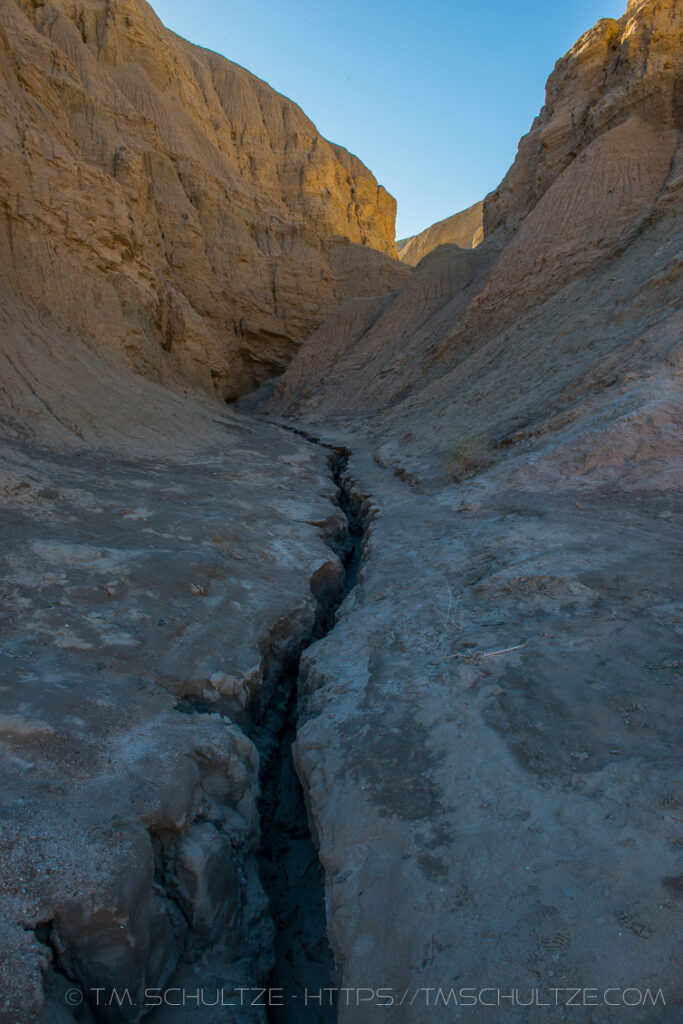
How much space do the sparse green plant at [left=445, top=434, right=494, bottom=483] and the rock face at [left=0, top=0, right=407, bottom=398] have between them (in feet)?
25.4

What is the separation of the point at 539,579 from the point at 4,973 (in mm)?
3100

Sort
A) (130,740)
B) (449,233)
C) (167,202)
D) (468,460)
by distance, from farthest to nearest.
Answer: (449,233) < (167,202) < (468,460) < (130,740)

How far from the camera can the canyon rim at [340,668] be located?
1.69 metres

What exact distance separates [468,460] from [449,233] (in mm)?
55546

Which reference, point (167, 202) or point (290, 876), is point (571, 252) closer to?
point (290, 876)

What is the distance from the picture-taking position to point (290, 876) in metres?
2.62

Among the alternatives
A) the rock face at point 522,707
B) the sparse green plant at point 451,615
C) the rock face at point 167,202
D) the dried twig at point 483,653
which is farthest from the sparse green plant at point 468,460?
the rock face at point 167,202

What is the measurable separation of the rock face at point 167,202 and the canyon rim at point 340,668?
14 cm

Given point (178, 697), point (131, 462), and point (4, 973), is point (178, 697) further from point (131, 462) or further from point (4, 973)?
point (131, 462)

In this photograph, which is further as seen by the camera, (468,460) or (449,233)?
(449,233)

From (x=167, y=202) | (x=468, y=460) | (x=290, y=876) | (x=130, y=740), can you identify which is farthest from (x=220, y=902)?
(x=167, y=202)

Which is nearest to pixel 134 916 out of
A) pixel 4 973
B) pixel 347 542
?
pixel 4 973

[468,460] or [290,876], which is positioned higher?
[468,460]

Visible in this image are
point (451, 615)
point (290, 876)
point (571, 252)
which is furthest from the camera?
point (571, 252)
